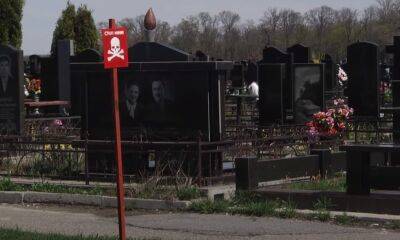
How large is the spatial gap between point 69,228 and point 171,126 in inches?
165

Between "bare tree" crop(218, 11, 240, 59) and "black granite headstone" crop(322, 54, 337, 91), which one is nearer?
"black granite headstone" crop(322, 54, 337, 91)

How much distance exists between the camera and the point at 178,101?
14070 millimetres

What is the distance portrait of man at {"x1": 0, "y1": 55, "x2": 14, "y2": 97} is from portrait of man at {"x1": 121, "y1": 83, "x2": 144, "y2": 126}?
410 centimetres

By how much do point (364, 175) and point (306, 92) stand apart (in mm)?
9458

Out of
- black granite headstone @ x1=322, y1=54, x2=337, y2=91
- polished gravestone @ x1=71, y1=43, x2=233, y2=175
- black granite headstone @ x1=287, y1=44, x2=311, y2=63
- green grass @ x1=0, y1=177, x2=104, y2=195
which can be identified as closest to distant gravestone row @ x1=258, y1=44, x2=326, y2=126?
polished gravestone @ x1=71, y1=43, x2=233, y2=175

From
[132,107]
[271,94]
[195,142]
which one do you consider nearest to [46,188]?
[132,107]

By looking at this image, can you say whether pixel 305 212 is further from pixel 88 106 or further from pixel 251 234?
pixel 88 106

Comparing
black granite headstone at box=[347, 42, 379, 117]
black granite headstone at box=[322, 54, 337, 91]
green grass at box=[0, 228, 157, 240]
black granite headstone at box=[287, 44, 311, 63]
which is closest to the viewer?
green grass at box=[0, 228, 157, 240]

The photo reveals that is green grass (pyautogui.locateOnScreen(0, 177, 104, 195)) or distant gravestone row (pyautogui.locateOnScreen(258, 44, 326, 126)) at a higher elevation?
distant gravestone row (pyautogui.locateOnScreen(258, 44, 326, 126))

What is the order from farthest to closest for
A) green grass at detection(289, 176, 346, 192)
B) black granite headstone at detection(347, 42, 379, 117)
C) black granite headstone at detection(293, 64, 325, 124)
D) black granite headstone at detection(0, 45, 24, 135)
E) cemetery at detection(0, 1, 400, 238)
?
black granite headstone at detection(293, 64, 325, 124)
black granite headstone at detection(347, 42, 379, 117)
black granite headstone at detection(0, 45, 24, 135)
green grass at detection(289, 176, 346, 192)
cemetery at detection(0, 1, 400, 238)

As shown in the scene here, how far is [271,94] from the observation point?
2048 cm

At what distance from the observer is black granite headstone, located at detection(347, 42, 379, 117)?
1844 centimetres

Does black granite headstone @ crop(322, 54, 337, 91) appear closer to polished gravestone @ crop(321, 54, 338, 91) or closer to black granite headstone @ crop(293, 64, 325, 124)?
polished gravestone @ crop(321, 54, 338, 91)

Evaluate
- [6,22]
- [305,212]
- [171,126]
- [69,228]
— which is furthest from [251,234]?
[6,22]
